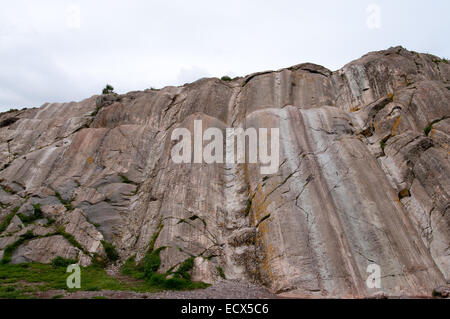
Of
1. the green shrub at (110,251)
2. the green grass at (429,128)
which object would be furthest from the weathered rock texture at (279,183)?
the green shrub at (110,251)

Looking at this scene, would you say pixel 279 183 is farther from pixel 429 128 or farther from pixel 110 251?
pixel 110 251

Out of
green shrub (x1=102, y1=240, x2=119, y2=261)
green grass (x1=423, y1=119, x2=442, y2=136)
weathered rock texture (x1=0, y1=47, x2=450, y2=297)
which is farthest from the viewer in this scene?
green grass (x1=423, y1=119, x2=442, y2=136)

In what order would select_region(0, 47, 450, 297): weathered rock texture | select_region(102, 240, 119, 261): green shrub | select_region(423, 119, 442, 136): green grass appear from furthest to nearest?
select_region(423, 119, 442, 136): green grass < select_region(102, 240, 119, 261): green shrub < select_region(0, 47, 450, 297): weathered rock texture

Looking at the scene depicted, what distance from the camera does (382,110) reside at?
2630cm

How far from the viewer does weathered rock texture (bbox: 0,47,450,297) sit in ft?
57.9

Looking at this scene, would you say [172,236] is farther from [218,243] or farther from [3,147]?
[3,147]

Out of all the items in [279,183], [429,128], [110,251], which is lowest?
[110,251]

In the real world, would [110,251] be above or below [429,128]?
below

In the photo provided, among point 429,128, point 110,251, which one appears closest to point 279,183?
point 429,128

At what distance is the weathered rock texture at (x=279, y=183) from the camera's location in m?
17.6

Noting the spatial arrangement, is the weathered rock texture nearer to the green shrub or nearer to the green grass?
the green grass

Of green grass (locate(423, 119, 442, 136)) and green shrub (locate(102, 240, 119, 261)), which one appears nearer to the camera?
green shrub (locate(102, 240, 119, 261))

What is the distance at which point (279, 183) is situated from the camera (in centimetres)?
2209

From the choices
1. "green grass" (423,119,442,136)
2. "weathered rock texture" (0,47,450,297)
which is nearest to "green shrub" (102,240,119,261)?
"weathered rock texture" (0,47,450,297)
